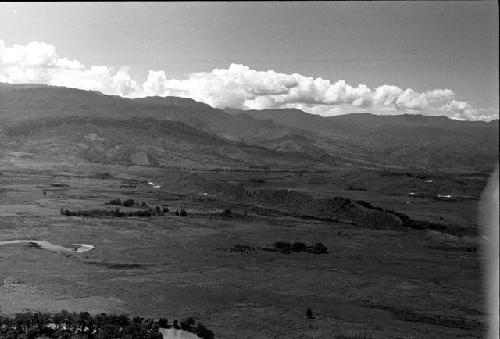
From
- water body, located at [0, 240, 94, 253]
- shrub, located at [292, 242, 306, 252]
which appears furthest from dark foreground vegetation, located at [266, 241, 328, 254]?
water body, located at [0, 240, 94, 253]

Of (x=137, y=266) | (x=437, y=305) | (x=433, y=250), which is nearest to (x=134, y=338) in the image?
(x=137, y=266)

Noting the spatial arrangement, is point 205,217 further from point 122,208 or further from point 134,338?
point 134,338

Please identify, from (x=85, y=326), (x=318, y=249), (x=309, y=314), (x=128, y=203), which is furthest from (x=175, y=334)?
(x=128, y=203)

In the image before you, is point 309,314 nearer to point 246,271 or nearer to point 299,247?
point 246,271

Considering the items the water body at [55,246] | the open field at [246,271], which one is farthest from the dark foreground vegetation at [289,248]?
the water body at [55,246]

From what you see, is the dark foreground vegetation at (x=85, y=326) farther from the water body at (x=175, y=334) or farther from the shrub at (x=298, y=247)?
the shrub at (x=298, y=247)
